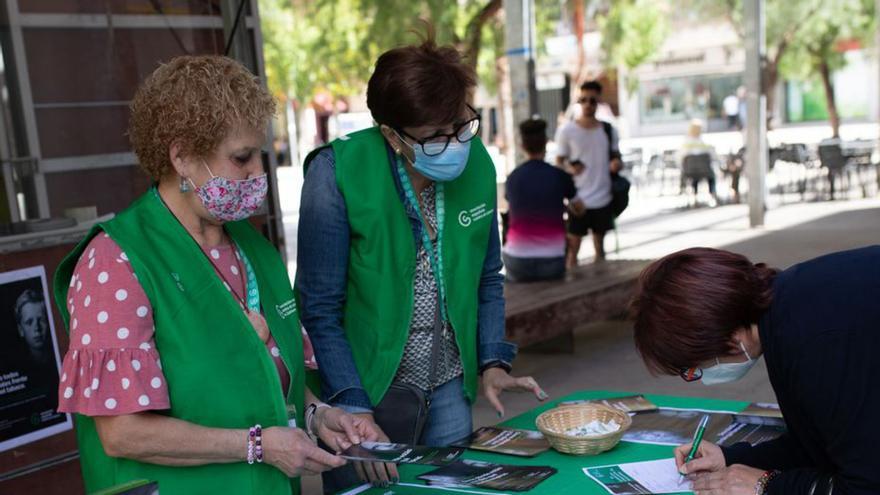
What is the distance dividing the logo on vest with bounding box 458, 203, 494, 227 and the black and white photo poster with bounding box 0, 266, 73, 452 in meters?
1.67

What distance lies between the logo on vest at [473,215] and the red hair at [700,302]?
0.80 meters

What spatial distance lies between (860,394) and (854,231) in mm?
11001

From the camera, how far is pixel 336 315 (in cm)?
248

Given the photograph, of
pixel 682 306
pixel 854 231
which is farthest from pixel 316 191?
pixel 854 231

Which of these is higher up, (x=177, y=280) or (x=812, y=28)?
(x=812, y=28)

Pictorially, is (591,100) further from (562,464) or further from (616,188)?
(562,464)

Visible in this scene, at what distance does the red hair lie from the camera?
1.85 m

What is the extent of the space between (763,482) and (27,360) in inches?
96.7

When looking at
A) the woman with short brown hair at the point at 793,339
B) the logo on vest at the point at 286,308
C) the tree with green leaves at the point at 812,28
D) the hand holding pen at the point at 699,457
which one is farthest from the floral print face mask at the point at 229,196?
the tree with green leaves at the point at 812,28

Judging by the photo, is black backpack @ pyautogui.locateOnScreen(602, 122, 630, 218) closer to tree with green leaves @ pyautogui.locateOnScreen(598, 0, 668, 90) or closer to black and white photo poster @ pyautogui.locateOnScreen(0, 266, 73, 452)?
black and white photo poster @ pyautogui.locateOnScreen(0, 266, 73, 452)

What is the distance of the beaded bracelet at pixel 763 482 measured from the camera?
2032 millimetres

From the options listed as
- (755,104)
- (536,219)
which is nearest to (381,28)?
(755,104)

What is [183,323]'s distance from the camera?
1.87 meters

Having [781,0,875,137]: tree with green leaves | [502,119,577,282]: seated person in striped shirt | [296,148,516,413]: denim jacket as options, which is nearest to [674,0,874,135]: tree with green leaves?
[781,0,875,137]: tree with green leaves
